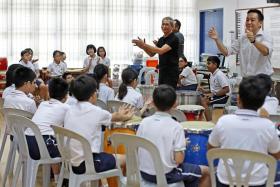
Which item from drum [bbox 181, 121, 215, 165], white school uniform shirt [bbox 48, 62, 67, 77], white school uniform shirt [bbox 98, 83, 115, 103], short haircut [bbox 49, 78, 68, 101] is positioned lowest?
drum [bbox 181, 121, 215, 165]

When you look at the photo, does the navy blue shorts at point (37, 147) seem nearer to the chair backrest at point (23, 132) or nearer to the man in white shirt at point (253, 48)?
the chair backrest at point (23, 132)

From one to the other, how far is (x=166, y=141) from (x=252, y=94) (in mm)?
570

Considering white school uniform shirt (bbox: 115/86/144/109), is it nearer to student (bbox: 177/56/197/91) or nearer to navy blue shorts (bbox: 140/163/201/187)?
navy blue shorts (bbox: 140/163/201/187)

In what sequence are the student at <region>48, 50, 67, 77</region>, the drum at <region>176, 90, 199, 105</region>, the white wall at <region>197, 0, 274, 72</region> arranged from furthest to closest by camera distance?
the white wall at <region>197, 0, 274, 72</region> < the student at <region>48, 50, 67, 77</region> < the drum at <region>176, 90, 199, 105</region>

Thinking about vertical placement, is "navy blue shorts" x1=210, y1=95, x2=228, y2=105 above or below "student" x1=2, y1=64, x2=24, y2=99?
below

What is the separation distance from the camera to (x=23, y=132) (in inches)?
138

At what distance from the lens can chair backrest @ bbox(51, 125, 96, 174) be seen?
3.01 metres

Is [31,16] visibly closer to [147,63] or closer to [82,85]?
[147,63]

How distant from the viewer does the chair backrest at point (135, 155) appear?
8.63ft

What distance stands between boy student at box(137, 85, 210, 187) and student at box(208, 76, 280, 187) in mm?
263

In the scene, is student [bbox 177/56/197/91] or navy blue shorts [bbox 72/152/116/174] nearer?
navy blue shorts [bbox 72/152/116/174]

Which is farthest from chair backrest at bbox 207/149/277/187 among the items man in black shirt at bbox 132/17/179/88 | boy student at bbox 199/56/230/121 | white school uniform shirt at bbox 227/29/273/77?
boy student at bbox 199/56/230/121

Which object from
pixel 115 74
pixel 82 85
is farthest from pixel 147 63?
pixel 82 85

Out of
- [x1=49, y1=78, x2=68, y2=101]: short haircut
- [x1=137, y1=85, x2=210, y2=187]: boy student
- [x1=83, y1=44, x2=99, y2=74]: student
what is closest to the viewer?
[x1=137, y1=85, x2=210, y2=187]: boy student
